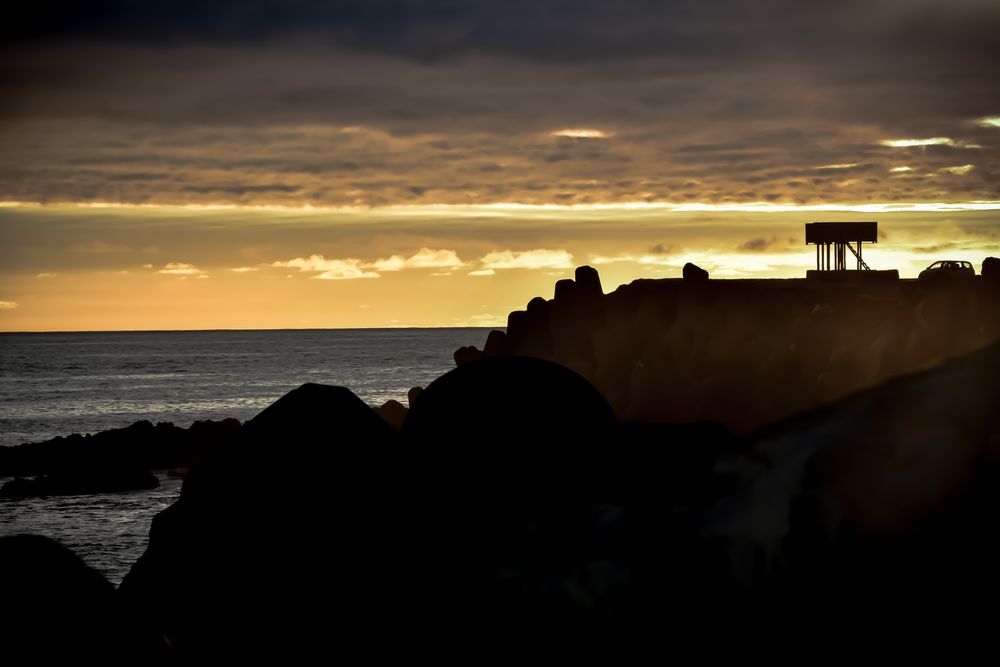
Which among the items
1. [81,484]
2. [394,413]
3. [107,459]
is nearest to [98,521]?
[81,484]

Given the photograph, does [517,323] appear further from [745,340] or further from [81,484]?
[81,484]

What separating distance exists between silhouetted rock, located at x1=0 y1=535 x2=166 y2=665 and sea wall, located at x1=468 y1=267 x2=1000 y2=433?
1117 centimetres

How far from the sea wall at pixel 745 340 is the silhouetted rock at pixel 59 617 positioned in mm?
11168

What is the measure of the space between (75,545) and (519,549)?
20.2m

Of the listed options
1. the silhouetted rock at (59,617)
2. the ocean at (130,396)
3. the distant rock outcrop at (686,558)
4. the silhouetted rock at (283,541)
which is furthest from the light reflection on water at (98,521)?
the silhouetted rock at (59,617)

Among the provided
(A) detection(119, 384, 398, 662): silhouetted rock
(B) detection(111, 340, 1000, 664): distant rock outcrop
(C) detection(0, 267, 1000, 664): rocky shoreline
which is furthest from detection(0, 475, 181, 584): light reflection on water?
(B) detection(111, 340, 1000, 664): distant rock outcrop

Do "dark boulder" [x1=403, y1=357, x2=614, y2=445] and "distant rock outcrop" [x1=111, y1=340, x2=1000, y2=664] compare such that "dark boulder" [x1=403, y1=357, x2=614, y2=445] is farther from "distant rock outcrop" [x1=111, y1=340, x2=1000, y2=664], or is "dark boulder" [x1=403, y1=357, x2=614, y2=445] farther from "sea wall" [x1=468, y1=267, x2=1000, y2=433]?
"sea wall" [x1=468, y1=267, x2=1000, y2=433]

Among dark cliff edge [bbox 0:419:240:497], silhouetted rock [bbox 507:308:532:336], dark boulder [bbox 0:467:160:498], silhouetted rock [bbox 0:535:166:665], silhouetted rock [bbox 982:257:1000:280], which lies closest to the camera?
silhouetted rock [bbox 0:535:166:665]

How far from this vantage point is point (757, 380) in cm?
1700

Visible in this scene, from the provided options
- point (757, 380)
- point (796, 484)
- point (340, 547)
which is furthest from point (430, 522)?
point (757, 380)

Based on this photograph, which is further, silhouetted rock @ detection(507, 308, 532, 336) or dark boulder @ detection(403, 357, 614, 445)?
silhouetted rock @ detection(507, 308, 532, 336)

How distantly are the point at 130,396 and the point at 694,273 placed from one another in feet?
198

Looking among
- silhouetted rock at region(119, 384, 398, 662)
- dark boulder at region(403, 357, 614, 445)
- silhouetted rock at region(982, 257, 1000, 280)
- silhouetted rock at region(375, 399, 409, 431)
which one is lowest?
silhouetted rock at region(375, 399, 409, 431)

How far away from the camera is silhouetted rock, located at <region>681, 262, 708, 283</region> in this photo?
18.8 meters
